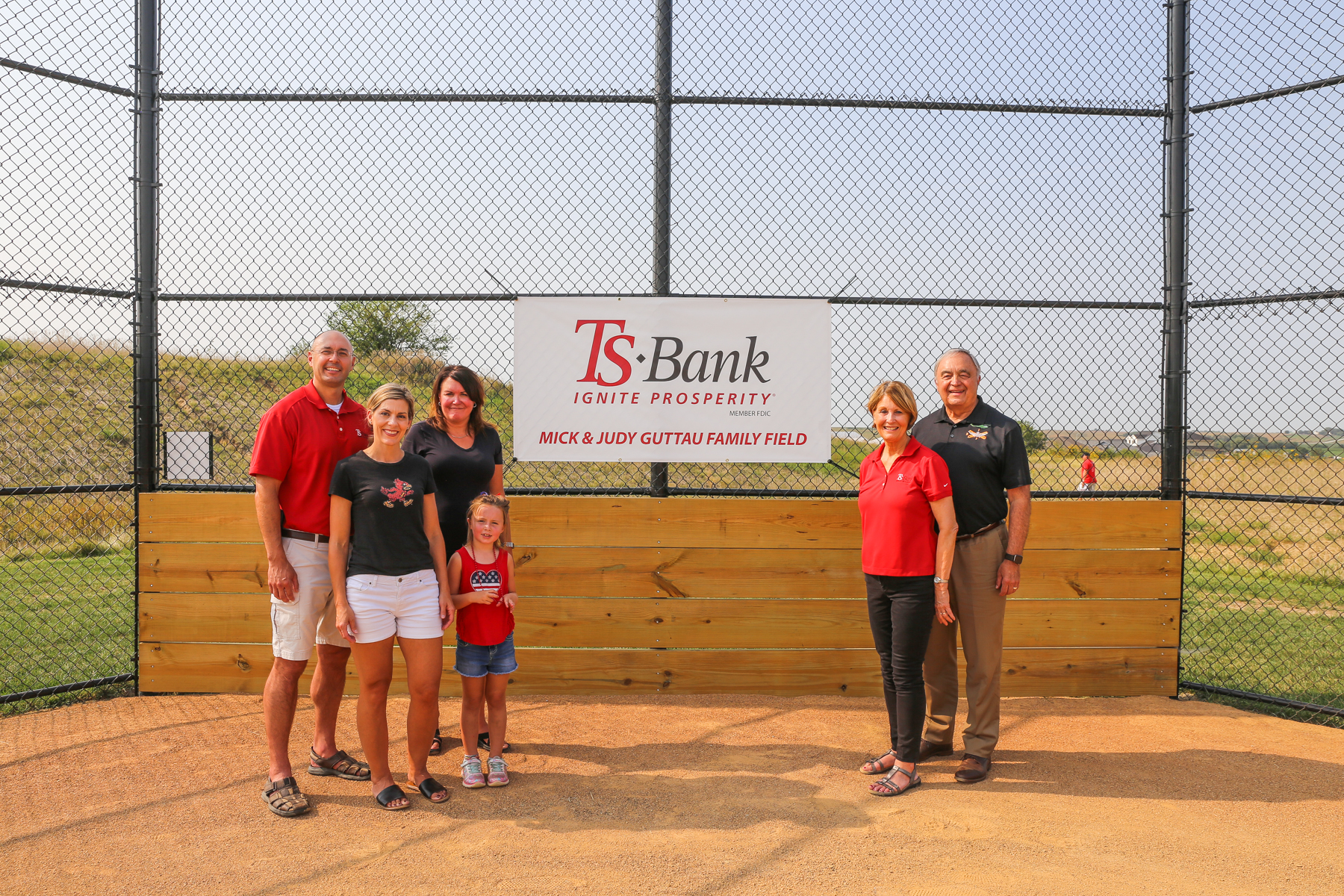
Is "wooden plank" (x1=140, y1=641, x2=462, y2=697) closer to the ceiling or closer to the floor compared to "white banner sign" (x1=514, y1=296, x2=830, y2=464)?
closer to the floor

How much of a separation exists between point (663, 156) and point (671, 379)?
129 cm

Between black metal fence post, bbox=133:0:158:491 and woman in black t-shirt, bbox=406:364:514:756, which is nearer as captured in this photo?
woman in black t-shirt, bbox=406:364:514:756

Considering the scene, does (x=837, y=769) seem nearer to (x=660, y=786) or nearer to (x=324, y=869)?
(x=660, y=786)

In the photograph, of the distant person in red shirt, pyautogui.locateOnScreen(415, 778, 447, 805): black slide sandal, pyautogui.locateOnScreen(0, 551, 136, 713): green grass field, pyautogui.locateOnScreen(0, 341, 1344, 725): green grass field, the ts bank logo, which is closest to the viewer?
pyautogui.locateOnScreen(415, 778, 447, 805): black slide sandal

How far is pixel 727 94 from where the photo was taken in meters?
4.85

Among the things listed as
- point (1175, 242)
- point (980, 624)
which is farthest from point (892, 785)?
point (1175, 242)

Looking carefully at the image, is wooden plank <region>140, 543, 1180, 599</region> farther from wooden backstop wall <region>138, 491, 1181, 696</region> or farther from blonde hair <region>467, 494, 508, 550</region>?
blonde hair <region>467, 494, 508, 550</region>

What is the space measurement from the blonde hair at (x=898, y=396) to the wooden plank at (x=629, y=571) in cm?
145

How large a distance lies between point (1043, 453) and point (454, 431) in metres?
3.62

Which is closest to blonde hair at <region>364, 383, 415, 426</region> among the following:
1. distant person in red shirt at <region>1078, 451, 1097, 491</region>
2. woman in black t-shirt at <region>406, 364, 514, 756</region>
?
woman in black t-shirt at <region>406, 364, 514, 756</region>

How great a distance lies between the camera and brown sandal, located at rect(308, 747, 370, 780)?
142 inches

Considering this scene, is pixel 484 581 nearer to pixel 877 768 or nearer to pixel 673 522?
pixel 673 522

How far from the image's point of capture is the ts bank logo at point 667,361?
15.7 feet

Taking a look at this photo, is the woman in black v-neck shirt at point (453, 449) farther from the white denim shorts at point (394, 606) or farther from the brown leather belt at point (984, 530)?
the brown leather belt at point (984, 530)
